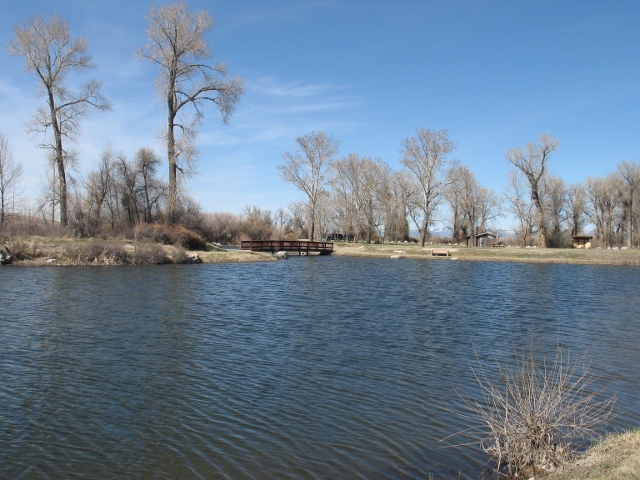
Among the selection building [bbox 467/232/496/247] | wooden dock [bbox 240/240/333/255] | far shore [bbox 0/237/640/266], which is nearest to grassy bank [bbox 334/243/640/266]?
far shore [bbox 0/237/640/266]

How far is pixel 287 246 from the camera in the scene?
2212 inches

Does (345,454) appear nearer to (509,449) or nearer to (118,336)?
(509,449)

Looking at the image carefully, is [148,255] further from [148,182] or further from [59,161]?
[148,182]

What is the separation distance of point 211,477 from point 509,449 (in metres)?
3.70

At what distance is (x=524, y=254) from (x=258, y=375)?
50915 mm

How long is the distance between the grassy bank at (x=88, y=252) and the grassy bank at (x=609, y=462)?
104 feet

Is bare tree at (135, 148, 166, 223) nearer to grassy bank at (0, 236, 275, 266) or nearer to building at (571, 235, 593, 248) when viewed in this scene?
grassy bank at (0, 236, 275, 266)

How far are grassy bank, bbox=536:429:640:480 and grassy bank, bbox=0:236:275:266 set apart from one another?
104 feet

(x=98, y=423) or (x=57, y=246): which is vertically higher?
(x=57, y=246)

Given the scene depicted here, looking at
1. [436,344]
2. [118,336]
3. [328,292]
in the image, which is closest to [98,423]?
Answer: [118,336]

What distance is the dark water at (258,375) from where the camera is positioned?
20.7 ft

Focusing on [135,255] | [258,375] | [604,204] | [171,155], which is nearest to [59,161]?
[171,155]

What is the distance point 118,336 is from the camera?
12508mm

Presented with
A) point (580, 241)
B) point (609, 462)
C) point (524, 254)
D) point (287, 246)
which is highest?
point (580, 241)
